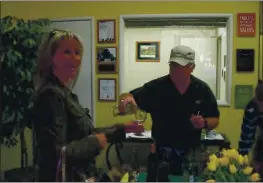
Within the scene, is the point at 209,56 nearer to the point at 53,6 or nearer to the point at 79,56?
the point at 79,56

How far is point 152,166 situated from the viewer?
1423mm

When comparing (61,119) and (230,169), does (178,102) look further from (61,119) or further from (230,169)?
(61,119)

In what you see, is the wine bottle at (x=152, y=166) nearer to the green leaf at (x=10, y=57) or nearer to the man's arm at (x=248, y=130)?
the man's arm at (x=248, y=130)

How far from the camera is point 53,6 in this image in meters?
1.45

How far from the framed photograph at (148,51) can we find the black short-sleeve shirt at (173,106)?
10cm

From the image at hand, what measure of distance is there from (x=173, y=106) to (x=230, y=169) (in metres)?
0.34

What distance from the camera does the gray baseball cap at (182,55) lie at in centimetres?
138

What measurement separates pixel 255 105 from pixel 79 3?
87 cm

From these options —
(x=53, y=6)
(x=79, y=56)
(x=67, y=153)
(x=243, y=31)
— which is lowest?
(x=67, y=153)

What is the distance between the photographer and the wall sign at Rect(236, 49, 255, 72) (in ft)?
4.51

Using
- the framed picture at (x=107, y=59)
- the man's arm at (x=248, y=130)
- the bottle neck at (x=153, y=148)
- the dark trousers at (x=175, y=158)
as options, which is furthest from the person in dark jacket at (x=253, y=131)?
the framed picture at (x=107, y=59)

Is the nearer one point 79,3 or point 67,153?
point 67,153

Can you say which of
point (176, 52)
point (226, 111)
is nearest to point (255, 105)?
point (226, 111)

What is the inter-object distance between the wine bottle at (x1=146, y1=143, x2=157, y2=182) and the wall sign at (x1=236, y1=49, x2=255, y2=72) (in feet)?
1.62
